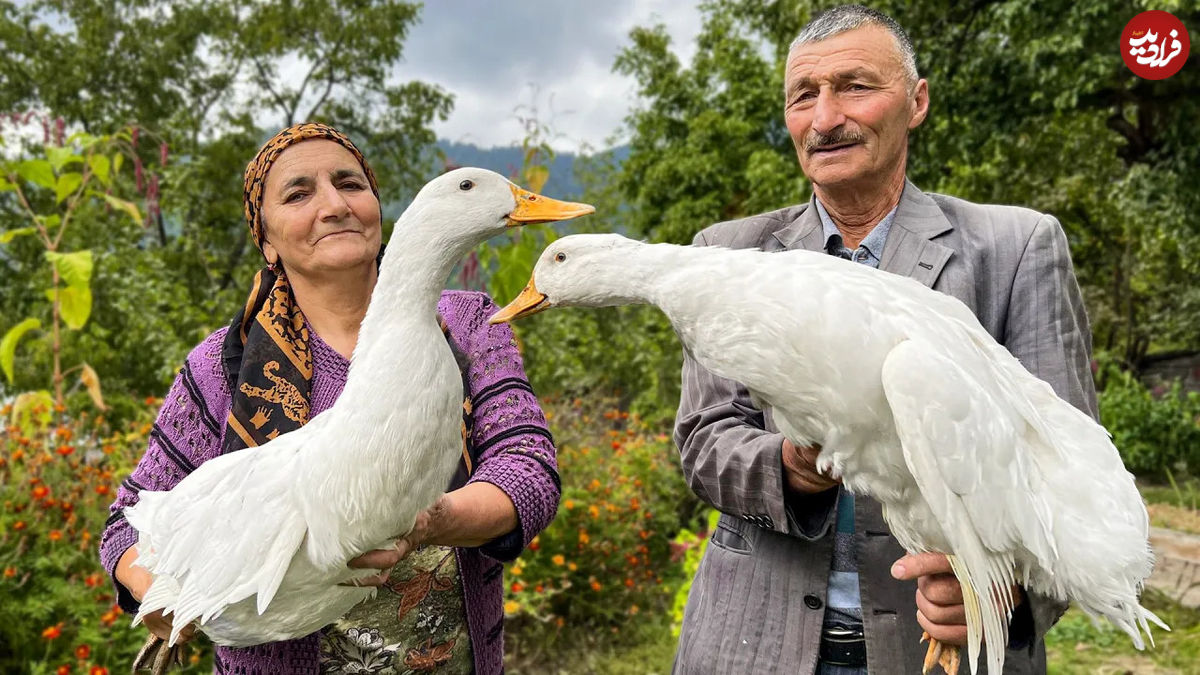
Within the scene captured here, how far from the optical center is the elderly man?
154 centimetres

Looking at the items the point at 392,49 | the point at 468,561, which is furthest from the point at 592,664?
the point at 392,49

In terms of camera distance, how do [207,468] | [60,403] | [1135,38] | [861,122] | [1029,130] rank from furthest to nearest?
[1029,130] → [1135,38] → [60,403] → [861,122] → [207,468]

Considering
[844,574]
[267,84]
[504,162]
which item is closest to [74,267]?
[504,162]

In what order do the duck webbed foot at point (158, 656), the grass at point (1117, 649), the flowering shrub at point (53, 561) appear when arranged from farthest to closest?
the grass at point (1117, 649), the flowering shrub at point (53, 561), the duck webbed foot at point (158, 656)

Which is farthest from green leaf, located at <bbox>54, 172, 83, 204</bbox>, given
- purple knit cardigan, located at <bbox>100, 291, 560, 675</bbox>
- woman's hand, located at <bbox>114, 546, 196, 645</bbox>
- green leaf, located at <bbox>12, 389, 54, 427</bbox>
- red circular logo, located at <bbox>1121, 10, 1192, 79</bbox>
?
red circular logo, located at <bbox>1121, 10, 1192, 79</bbox>

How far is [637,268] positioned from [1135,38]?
6751mm

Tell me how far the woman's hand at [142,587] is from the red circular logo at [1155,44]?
708 centimetres

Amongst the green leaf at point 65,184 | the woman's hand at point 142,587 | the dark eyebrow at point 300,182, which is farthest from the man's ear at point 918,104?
the green leaf at point 65,184

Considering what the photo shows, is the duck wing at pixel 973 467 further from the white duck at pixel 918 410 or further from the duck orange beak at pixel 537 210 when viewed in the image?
the duck orange beak at pixel 537 210

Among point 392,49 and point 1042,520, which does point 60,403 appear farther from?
point 392,49

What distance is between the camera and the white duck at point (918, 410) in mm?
1182

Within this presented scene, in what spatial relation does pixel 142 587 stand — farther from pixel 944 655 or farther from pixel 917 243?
pixel 917 243

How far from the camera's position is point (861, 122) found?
1.63 m

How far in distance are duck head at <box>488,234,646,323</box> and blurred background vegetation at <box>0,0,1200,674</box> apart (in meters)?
2.07
